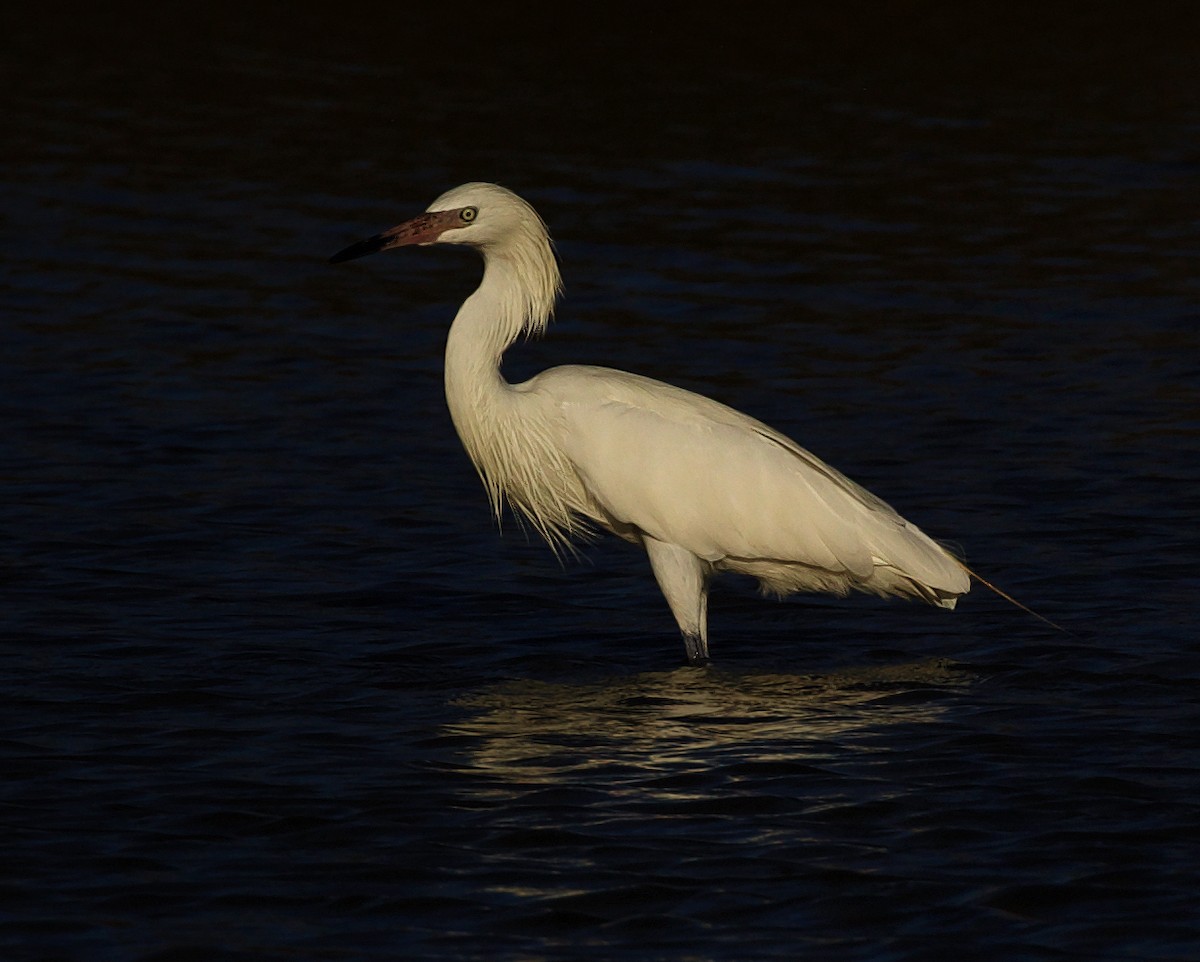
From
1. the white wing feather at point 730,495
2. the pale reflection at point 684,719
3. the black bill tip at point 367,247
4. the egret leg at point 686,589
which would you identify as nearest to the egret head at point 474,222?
the black bill tip at point 367,247

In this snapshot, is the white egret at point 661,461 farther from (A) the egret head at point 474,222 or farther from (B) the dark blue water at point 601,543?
(B) the dark blue water at point 601,543

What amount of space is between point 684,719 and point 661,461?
127cm

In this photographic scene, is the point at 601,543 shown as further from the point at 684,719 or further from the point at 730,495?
the point at 684,719

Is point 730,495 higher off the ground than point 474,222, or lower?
lower

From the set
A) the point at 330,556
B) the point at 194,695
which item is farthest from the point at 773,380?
the point at 194,695

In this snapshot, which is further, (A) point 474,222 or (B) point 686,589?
(A) point 474,222

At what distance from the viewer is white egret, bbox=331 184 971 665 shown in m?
8.95

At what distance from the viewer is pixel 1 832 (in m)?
6.89

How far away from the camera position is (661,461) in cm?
Answer: 900

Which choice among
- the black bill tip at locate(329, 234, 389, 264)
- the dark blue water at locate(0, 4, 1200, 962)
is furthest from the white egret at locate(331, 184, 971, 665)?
the dark blue water at locate(0, 4, 1200, 962)

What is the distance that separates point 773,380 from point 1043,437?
187 centimetres

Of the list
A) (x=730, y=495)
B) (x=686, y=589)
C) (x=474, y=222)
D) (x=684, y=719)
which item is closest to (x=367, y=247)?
(x=474, y=222)

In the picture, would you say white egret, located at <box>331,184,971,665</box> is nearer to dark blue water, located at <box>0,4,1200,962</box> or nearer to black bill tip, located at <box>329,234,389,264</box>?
black bill tip, located at <box>329,234,389,264</box>

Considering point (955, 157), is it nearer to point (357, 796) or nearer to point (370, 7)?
point (370, 7)
